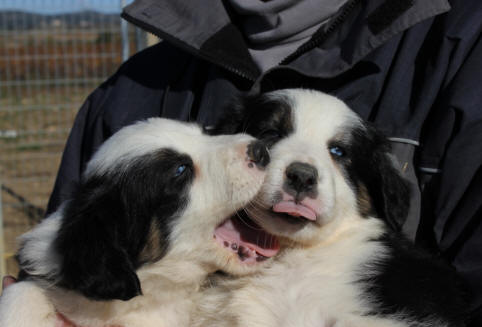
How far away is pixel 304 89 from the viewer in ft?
10.2

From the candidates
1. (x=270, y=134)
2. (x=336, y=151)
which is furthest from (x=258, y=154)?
(x=336, y=151)

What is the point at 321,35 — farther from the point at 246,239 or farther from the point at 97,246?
the point at 97,246

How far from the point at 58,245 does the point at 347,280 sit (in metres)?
1.26

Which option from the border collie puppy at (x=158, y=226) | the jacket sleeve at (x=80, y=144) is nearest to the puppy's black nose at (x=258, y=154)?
the border collie puppy at (x=158, y=226)

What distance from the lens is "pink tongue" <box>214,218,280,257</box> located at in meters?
2.77

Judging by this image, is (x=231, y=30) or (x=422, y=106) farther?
(x=231, y=30)

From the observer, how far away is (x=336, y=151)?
117 inches

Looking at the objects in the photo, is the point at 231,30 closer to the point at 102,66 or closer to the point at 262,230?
the point at 262,230

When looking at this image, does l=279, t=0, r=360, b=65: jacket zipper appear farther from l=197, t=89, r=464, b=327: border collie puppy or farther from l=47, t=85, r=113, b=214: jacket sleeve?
l=47, t=85, r=113, b=214: jacket sleeve

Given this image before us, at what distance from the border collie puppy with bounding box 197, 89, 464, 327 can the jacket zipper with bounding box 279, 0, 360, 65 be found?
0.19m

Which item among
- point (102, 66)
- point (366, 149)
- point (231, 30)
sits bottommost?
point (102, 66)

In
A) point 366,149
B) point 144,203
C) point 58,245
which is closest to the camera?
point 58,245

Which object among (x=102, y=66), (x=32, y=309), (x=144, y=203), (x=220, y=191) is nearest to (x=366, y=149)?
(x=220, y=191)

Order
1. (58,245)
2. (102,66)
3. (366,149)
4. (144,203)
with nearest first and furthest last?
1. (58,245)
2. (144,203)
3. (366,149)
4. (102,66)
